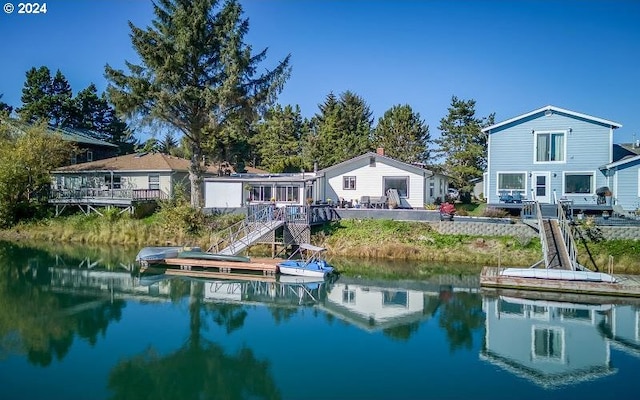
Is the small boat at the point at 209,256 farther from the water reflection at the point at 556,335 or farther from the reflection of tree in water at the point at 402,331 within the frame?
the water reflection at the point at 556,335

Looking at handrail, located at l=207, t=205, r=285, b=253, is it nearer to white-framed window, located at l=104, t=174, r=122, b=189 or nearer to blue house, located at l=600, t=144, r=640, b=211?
white-framed window, located at l=104, t=174, r=122, b=189

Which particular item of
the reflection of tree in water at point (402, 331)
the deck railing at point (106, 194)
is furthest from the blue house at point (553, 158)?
the deck railing at point (106, 194)

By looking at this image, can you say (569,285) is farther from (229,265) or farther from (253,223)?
(253,223)

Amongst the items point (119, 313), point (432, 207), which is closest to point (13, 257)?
point (119, 313)

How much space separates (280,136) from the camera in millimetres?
57406

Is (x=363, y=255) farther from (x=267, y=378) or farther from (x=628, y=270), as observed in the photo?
(x=267, y=378)

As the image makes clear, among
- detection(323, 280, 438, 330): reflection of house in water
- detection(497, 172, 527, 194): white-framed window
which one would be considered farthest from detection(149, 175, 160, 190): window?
detection(497, 172, 527, 194): white-framed window

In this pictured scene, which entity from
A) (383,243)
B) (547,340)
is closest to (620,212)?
(383,243)

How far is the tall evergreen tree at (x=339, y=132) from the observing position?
163ft

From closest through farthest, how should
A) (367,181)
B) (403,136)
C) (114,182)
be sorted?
(367,181) < (114,182) < (403,136)

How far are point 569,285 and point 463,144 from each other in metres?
29.9

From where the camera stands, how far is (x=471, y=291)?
20.6 m

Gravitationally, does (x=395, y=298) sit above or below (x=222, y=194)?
below

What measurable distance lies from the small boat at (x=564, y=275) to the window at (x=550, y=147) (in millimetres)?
10258
